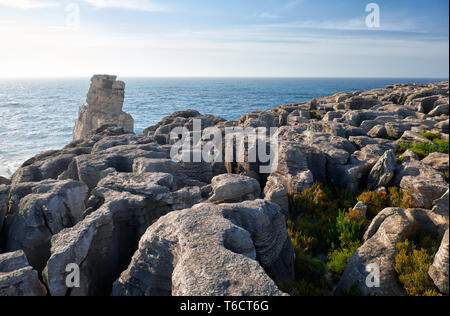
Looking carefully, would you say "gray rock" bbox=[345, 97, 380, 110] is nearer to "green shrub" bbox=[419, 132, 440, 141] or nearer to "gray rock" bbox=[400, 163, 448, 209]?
"green shrub" bbox=[419, 132, 440, 141]

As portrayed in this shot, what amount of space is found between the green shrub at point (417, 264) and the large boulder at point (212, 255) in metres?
2.53

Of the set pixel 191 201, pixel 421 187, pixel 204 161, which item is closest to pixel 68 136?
pixel 204 161

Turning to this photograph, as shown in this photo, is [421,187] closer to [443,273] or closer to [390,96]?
[443,273]

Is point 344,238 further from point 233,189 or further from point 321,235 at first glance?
point 233,189

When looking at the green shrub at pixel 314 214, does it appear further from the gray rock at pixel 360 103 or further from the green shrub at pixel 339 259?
the gray rock at pixel 360 103

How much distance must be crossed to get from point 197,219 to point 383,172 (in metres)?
8.79

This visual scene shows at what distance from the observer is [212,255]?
527 centimetres

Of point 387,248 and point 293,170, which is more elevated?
point 293,170

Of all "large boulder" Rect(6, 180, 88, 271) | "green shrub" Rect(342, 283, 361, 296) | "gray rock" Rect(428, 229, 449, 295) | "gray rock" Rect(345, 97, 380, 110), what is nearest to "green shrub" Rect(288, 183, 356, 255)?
"green shrub" Rect(342, 283, 361, 296)

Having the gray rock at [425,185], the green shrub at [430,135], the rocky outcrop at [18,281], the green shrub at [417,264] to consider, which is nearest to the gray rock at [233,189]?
the green shrub at [417,264]

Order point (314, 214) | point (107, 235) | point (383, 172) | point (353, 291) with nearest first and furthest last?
point (353, 291) → point (107, 235) → point (314, 214) → point (383, 172)

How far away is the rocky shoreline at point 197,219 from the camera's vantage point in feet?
18.9

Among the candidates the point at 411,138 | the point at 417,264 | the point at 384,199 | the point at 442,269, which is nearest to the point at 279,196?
the point at 384,199

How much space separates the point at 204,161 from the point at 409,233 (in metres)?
8.90
